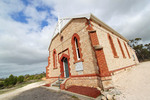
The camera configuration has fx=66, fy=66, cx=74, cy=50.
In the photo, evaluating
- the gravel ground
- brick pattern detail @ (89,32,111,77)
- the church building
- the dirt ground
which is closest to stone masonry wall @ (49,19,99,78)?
the church building

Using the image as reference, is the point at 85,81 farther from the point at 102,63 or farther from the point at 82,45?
the point at 82,45

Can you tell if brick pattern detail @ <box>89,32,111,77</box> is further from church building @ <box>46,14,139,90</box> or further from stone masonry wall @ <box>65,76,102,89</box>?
stone masonry wall @ <box>65,76,102,89</box>

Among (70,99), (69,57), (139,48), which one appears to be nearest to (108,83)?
(70,99)

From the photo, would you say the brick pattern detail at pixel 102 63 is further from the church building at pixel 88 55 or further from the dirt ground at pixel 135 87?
the dirt ground at pixel 135 87

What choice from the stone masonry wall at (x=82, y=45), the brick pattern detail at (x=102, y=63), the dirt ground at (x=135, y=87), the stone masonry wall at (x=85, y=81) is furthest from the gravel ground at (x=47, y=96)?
the dirt ground at (x=135, y=87)

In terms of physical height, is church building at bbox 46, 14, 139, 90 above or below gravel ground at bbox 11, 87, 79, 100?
above

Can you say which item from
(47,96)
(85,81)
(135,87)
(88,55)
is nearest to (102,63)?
(88,55)

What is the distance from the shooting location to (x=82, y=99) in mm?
4094

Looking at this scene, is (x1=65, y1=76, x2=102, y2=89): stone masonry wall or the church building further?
(x1=65, y1=76, x2=102, y2=89): stone masonry wall

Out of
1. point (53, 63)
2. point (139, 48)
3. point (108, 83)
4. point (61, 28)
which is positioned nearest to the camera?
point (108, 83)

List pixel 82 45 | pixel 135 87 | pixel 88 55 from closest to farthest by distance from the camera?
pixel 135 87 → pixel 88 55 → pixel 82 45

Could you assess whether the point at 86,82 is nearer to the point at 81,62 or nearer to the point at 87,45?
the point at 81,62

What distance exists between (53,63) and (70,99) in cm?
763

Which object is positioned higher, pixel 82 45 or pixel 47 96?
pixel 82 45
